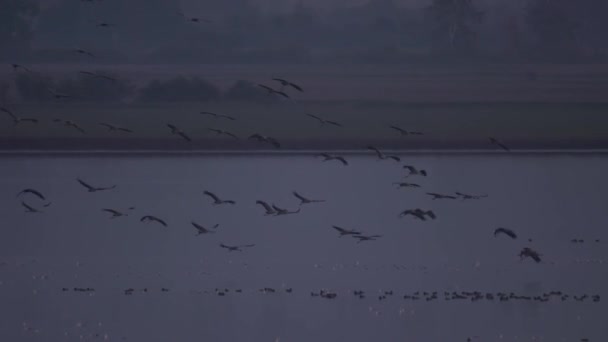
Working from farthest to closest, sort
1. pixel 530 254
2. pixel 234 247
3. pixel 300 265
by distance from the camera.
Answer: pixel 234 247
pixel 300 265
pixel 530 254

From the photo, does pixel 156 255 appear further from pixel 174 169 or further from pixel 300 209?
pixel 174 169

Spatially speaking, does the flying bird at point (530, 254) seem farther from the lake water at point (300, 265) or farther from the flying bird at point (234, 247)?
the flying bird at point (234, 247)

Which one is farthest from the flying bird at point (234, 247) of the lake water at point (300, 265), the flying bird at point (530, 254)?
the flying bird at point (530, 254)

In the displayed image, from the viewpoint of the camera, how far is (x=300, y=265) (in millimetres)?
18562

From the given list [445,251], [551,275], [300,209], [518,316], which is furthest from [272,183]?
[518,316]

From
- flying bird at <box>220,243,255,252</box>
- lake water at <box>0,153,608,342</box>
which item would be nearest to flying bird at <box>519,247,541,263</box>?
lake water at <box>0,153,608,342</box>

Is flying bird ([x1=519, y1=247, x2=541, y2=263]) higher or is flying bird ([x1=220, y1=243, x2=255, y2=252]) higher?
flying bird ([x1=519, y1=247, x2=541, y2=263])

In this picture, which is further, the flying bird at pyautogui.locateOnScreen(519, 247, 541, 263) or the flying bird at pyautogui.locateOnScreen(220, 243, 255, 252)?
the flying bird at pyautogui.locateOnScreen(220, 243, 255, 252)

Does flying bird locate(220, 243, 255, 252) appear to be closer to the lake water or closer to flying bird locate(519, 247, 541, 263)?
the lake water

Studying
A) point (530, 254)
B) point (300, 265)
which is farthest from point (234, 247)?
point (530, 254)

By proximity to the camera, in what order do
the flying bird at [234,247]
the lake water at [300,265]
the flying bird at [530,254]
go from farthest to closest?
the flying bird at [234,247] → the flying bird at [530,254] → the lake water at [300,265]

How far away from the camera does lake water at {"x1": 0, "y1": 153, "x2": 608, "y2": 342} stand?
13.7 metres

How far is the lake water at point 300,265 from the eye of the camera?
13.7m

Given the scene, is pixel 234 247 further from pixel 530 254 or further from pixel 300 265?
pixel 530 254
